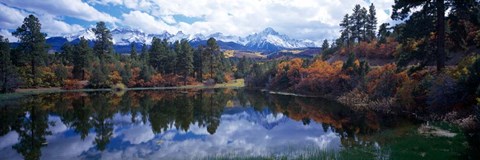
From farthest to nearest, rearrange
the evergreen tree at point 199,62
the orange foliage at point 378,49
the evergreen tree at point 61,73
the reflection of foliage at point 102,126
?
1. the evergreen tree at point 199,62
2. the evergreen tree at point 61,73
3. the orange foliage at point 378,49
4. the reflection of foliage at point 102,126

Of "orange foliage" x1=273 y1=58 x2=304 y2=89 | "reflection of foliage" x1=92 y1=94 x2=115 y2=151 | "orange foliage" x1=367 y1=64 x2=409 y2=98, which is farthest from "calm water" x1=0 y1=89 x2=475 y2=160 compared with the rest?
"orange foliage" x1=273 y1=58 x2=304 y2=89

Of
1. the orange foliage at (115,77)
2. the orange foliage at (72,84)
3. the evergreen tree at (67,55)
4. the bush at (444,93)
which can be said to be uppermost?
the evergreen tree at (67,55)

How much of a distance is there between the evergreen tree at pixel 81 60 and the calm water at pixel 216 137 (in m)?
58.7

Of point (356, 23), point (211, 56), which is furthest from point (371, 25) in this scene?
point (211, 56)

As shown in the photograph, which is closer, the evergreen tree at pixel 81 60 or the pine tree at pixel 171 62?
the evergreen tree at pixel 81 60

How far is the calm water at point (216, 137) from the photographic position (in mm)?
17141

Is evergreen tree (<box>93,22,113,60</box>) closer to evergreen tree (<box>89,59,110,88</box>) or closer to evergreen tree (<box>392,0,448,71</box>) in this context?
evergreen tree (<box>89,59,110,88</box>)

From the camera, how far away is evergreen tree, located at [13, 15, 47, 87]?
77875mm

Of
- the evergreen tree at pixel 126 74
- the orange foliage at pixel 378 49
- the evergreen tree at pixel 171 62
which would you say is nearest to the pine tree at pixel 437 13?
the orange foliage at pixel 378 49

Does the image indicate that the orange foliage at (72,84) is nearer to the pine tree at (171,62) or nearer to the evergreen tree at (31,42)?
the evergreen tree at (31,42)

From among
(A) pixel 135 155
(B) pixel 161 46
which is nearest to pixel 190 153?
(A) pixel 135 155

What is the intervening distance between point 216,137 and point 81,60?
78095 millimetres

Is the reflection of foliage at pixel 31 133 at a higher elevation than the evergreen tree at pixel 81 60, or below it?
below

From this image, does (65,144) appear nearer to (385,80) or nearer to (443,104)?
(443,104)
